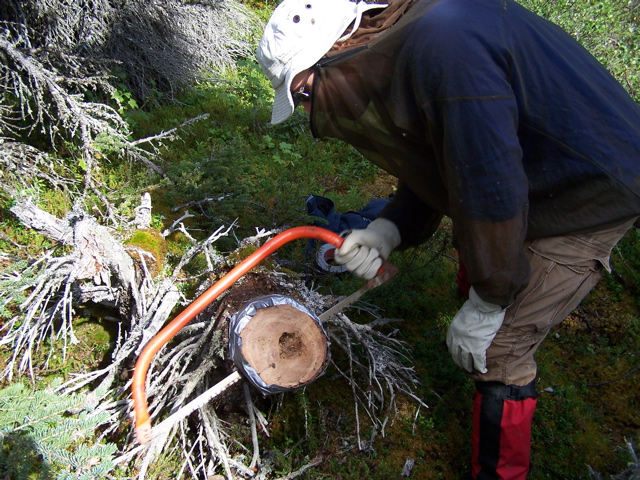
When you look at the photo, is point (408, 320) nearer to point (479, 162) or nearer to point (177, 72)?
point (479, 162)

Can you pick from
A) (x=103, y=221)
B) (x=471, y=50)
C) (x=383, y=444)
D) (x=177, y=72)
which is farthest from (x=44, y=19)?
(x=383, y=444)

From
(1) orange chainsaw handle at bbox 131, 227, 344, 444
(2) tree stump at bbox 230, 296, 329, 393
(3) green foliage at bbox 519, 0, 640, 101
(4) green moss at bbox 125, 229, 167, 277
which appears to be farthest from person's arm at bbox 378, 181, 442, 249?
(3) green foliage at bbox 519, 0, 640, 101

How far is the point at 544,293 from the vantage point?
1924 mm

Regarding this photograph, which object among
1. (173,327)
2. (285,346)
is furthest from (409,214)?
(173,327)

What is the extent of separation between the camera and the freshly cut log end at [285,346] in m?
2.15

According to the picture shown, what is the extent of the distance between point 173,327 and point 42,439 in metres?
0.69

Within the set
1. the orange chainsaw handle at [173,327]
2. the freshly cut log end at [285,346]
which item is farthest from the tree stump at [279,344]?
the orange chainsaw handle at [173,327]

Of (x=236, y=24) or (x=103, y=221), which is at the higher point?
(x=236, y=24)

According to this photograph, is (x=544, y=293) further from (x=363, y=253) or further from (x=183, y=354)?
(x=183, y=354)

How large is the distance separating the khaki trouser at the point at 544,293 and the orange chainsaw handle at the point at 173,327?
876 mm

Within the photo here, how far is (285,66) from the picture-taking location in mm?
1769

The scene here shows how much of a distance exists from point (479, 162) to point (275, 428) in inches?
75.5

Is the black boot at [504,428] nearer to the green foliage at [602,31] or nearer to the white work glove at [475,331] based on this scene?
the white work glove at [475,331]

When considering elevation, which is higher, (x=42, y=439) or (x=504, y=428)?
(x=42, y=439)
